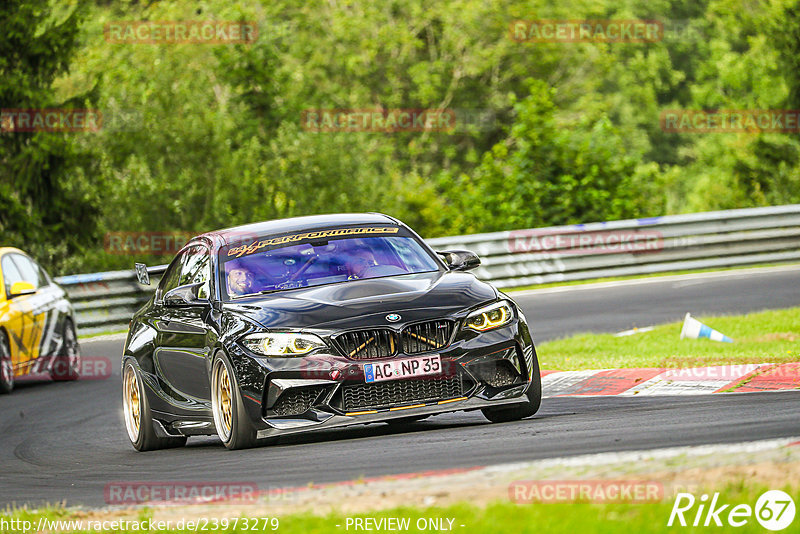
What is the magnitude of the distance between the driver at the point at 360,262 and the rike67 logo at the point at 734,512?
4.63m

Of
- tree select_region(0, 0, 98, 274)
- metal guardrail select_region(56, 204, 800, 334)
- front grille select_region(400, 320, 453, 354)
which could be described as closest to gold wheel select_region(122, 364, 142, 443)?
front grille select_region(400, 320, 453, 354)

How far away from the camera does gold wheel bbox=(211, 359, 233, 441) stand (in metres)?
8.95

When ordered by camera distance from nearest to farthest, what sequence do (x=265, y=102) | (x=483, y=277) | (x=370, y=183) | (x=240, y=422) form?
1. (x=240, y=422)
2. (x=483, y=277)
3. (x=370, y=183)
4. (x=265, y=102)

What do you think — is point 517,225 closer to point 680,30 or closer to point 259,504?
point 259,504

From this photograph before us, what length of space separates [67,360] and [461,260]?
7.92 metres

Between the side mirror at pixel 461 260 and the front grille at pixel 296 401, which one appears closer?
the front grille at pixel 296 401

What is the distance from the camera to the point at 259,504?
6.22m

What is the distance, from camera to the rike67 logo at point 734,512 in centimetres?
491

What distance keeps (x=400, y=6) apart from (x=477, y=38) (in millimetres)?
2968

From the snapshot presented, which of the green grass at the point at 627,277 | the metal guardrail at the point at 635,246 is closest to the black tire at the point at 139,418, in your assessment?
the metal guardrail at the point at 635,246

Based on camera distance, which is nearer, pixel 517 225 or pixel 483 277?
pixel 483 277

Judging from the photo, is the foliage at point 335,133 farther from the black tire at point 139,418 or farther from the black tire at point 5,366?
the black tire at point 139,418

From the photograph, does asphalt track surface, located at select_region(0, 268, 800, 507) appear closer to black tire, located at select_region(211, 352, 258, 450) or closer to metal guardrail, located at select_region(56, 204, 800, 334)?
black tire, located at select_region(211, 352, 258, 450)

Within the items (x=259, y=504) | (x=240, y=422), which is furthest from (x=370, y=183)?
(x=259, y=504)
